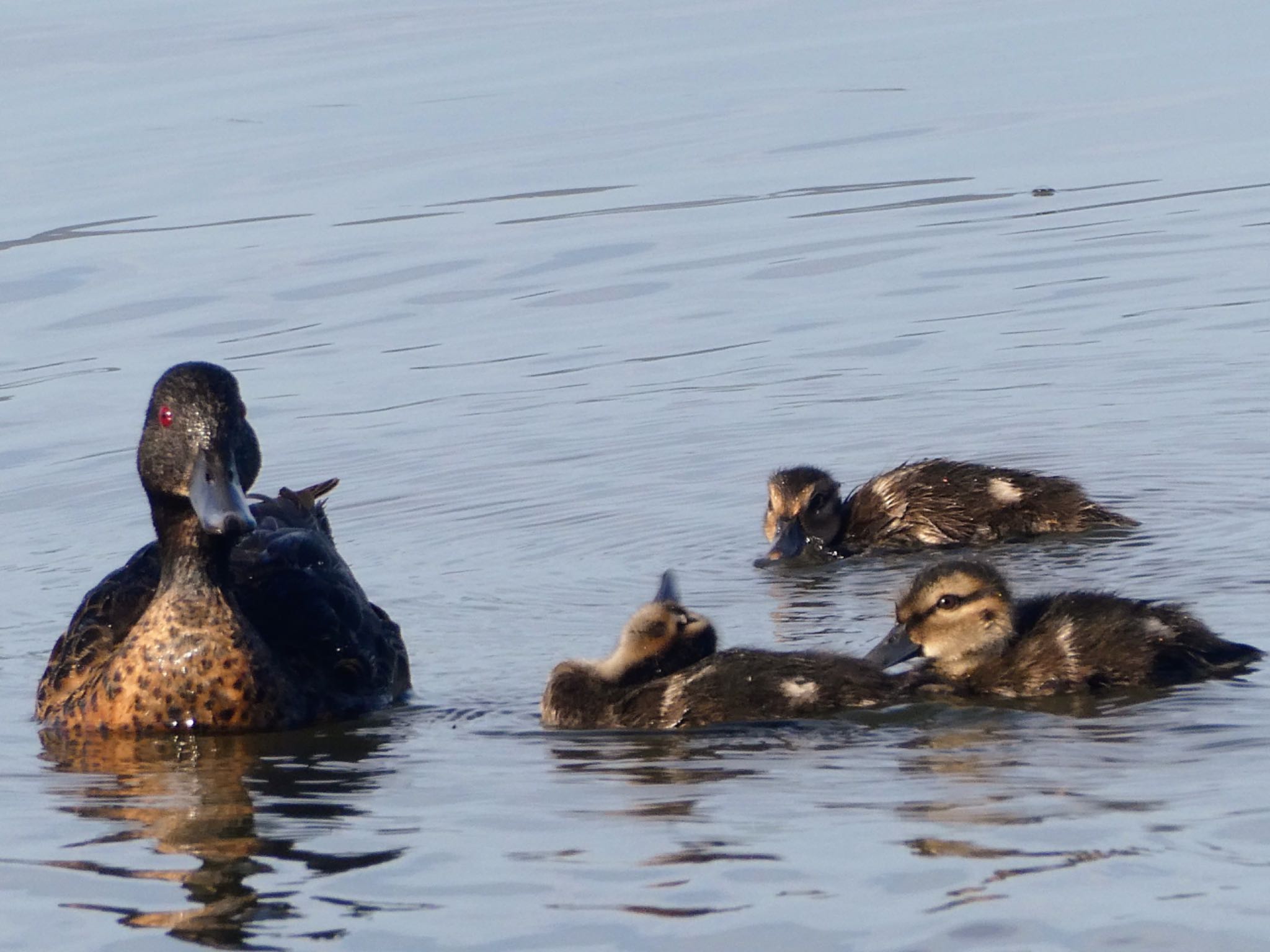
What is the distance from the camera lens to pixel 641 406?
10.1 meters

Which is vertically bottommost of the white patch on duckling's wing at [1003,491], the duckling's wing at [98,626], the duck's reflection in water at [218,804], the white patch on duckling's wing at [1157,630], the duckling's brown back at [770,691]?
the duck's reflection in water at [218,804]

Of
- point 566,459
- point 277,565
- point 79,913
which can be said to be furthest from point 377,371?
point 79,913

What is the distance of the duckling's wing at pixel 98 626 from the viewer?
21.9 feet

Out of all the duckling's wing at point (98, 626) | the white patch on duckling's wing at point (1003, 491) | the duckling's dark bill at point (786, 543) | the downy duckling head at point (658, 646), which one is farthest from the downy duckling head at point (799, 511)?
the duckling's wing at point (98, 626)

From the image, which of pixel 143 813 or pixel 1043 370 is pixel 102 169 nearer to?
pixel 1043 370

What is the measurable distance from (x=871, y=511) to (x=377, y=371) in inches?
126

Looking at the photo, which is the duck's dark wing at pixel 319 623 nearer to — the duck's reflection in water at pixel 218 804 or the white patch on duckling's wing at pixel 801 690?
the duck's reflection in water at pixel 218 804

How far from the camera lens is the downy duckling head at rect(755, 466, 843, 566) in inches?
324

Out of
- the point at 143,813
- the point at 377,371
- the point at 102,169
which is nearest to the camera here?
the point at 143,813

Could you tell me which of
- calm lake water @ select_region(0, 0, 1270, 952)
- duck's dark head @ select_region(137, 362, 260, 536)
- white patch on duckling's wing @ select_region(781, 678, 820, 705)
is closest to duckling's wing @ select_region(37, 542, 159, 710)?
calm lake water @ select_region(0, 0, 1270, 952)

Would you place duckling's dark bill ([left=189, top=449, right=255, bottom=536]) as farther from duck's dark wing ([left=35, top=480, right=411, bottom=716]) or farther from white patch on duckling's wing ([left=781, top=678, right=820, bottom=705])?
white patch on duckling's wing ([left=781, top=678, right=820, bottom=705])

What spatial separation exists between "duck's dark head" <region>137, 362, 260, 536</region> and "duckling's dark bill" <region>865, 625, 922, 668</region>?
172 centimetres

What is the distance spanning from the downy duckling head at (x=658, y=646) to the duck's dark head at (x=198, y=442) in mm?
1049

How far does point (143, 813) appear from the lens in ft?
18.1
